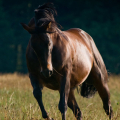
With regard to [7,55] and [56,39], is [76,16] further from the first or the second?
[56,39]

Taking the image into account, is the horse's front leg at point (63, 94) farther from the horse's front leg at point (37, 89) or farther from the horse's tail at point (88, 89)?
the horse's tail at point (88, 89)

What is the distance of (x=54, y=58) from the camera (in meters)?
4.32

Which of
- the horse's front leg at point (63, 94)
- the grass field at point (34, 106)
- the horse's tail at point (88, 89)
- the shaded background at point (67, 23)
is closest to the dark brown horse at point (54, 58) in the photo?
the horse's front leg at point (63, 94)

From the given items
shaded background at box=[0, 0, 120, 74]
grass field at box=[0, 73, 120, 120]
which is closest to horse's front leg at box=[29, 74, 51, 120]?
grass field at box=[0, 73, 120, 120]

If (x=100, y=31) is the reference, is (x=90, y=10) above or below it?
above

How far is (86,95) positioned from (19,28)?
69.4 ft

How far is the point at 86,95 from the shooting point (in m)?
6.54

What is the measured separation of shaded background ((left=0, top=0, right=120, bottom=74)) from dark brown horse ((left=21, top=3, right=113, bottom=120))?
66.4ft

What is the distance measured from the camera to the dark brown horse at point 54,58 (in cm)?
395

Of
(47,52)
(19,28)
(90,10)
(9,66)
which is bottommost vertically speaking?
(9,66)

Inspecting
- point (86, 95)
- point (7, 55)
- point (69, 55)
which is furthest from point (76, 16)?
point (69, 55)

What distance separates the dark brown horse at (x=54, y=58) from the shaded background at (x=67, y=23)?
2023cm

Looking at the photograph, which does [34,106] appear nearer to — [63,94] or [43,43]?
[63,94]

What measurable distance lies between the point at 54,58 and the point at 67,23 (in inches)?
901
